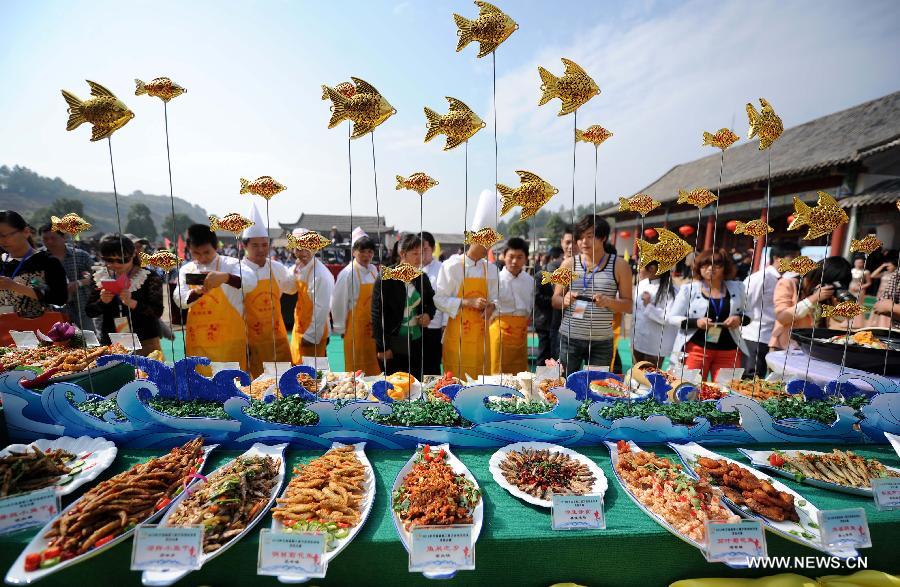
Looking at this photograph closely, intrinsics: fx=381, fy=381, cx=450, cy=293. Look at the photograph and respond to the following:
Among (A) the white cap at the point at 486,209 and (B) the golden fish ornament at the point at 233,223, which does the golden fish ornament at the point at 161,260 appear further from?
(A) the white cap at the point at 486,209

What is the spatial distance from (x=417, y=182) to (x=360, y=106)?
15.0 inches

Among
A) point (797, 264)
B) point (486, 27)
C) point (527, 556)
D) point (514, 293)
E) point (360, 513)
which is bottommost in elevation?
point (527, 556)

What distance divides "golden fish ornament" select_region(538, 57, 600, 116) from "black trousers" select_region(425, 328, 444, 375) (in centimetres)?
229

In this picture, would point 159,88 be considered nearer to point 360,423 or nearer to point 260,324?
point 360,423

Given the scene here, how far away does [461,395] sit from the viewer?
1.74 m

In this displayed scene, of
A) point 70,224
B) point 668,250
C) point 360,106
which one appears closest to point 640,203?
point 668,250

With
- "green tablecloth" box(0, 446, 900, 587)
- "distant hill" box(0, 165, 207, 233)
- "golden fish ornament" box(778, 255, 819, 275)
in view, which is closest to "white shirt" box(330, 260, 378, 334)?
"green tablecloth" box(0, 446, 900, 587)

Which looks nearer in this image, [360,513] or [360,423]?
[360,513]

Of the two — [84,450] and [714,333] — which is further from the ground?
[714,333]

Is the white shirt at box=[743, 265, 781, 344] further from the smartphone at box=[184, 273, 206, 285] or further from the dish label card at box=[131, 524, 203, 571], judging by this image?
the smartphone at box=[184, 273, 206, 285]

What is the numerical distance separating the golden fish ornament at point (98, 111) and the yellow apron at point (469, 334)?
237cm

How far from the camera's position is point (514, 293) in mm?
3469

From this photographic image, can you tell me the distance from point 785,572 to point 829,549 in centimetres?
17

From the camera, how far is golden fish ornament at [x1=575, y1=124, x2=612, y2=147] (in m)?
1.67
